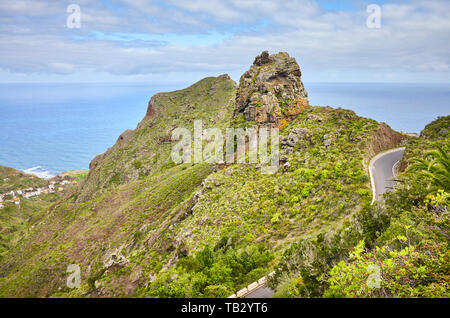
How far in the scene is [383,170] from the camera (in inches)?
914

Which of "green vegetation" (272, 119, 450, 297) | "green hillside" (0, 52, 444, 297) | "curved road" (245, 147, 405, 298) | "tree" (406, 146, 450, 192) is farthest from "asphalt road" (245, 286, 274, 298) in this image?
"curved road" (245, 147, 405, 298)

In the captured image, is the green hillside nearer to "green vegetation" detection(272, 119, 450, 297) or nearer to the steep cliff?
"green vegetation" detection(272, 119, 450, 297)

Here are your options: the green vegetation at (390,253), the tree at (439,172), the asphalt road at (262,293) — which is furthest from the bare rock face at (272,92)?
the asphalt road at (262,293)

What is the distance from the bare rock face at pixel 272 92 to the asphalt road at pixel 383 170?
12108mm

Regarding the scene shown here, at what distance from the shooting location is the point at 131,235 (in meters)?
33.4

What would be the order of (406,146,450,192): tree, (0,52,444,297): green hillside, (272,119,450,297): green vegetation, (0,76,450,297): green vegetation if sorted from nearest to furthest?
(272,119,450,297): green vegetation < (0,76,450,297): green vegetation < (0,52,444,297): green hillside < (406,146,450,192): tree

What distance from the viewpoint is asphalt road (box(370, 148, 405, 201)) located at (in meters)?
20.0

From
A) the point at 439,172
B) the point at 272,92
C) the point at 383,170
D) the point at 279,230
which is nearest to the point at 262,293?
the point at 279,230

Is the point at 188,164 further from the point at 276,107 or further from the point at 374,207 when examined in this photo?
the point at 374,207

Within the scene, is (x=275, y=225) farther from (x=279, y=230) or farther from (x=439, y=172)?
(x=439, y=172)

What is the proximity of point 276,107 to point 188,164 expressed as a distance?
1028 inches
